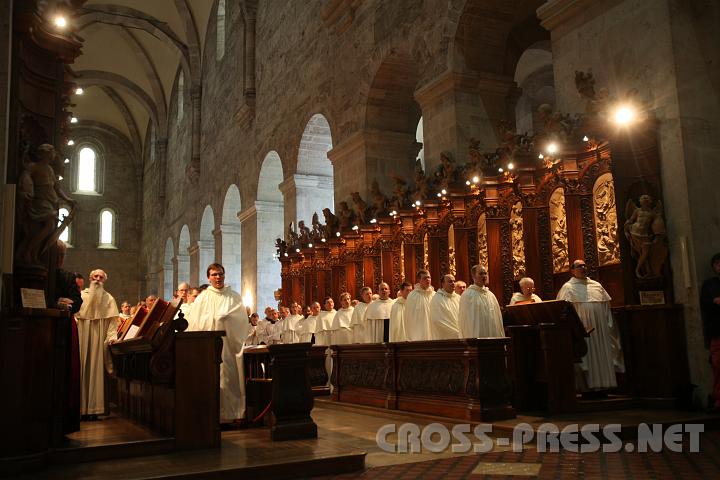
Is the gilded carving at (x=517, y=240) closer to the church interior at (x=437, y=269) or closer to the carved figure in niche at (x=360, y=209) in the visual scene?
the church interior at (x=437, y=269)

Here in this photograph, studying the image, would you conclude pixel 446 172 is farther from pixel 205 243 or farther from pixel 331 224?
pixel 205 243

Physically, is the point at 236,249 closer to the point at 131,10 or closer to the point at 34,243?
the point at 131,10

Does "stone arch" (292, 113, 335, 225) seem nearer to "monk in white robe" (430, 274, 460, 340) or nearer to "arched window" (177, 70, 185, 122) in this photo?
"monk in white robe" (430, 274, 460, 340)

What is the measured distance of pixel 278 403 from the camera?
6.19 meters

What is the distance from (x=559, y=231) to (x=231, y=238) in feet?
54.7

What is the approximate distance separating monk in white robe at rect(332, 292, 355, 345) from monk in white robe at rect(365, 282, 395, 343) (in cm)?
92

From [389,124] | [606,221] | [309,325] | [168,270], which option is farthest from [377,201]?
[168,270]

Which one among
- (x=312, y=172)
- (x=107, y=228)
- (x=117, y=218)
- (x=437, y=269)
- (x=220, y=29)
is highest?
(x=220, y=29)

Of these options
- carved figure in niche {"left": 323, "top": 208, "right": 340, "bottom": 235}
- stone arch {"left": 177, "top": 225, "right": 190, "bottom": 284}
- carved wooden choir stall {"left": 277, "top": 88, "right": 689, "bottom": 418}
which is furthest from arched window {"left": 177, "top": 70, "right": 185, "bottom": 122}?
carved wooden choir stall {"left": 277, "top": 88, "right": 689, "bottom": 418}

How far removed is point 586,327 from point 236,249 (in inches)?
714

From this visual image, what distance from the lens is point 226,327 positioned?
7.11 metres

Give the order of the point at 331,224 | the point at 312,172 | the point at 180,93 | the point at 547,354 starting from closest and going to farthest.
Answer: the point at 547,354
the point at 331,224
the point at 312,172
the point at 180,93

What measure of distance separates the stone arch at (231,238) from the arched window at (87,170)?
16984 millimetres

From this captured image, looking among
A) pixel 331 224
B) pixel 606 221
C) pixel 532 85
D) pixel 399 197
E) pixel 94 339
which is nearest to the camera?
pixel 94 339
